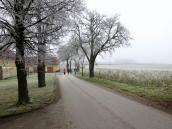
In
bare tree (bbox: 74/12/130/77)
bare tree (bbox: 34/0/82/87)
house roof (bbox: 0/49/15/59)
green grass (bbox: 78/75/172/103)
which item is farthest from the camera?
bare tree (bbox: 74/12/130/77)

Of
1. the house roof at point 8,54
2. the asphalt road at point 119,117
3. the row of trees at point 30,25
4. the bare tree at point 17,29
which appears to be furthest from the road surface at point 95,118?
the house roof at point 8,54

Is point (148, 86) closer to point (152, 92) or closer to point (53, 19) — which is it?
point (152, 92)

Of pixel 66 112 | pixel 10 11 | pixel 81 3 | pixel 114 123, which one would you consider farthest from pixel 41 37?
pixel 114 123

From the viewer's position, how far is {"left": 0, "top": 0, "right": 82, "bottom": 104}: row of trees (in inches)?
385

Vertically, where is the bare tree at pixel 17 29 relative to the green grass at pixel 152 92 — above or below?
above

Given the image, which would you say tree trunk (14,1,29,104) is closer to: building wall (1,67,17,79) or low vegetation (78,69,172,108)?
low vegetation (78,69,172,108)

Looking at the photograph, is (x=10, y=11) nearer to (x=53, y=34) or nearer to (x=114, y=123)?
(x=53, y=34)

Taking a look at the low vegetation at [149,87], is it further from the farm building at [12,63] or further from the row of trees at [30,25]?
the row of trees at [30,25]

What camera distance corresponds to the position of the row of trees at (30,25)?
32.1ft

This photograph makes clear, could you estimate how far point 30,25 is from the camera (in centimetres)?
1066

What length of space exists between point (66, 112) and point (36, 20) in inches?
210

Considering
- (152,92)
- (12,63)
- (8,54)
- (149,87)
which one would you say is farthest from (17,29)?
(12,63)

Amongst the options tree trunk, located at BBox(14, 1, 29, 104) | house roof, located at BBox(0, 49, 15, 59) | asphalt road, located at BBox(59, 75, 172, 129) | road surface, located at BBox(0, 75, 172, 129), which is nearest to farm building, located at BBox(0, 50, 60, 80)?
house roof, located at BBox(0, 49, 15, 59)

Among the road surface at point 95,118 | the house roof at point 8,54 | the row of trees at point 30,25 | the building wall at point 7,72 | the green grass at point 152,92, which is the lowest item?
the road surface at point 95,118
